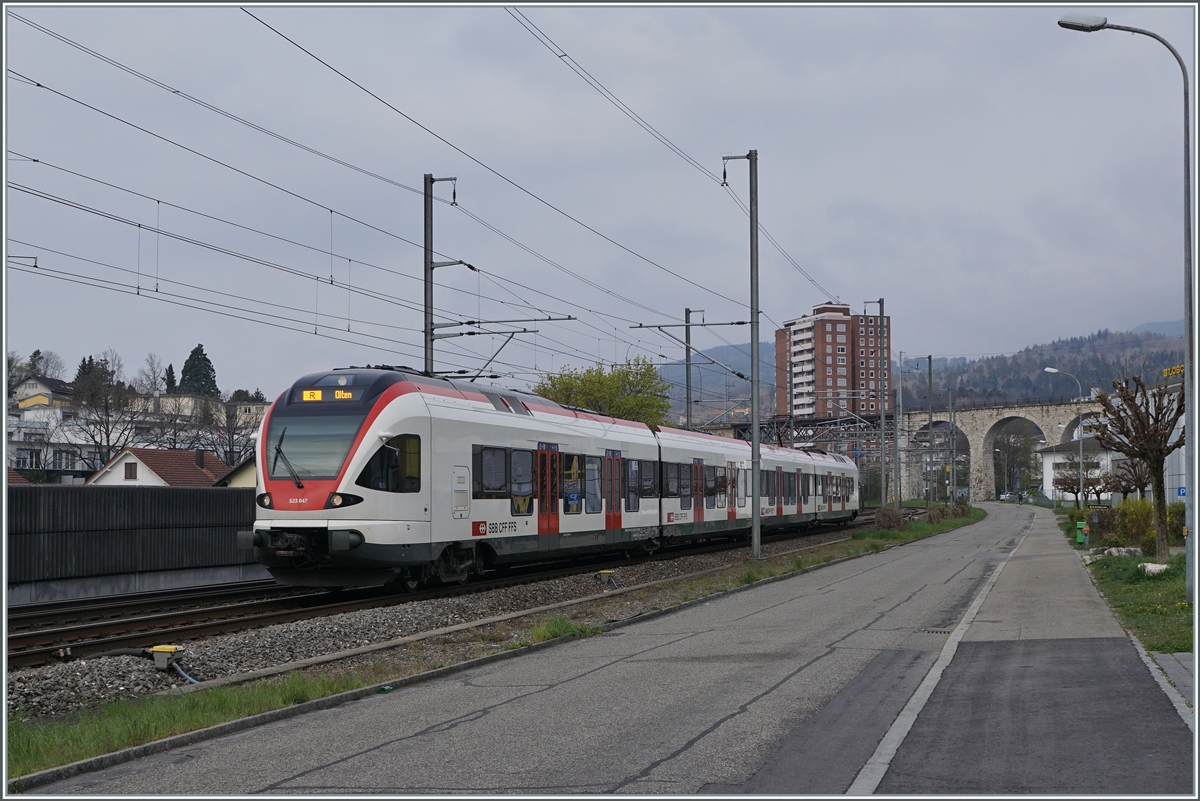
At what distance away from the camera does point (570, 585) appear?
67.1 feet

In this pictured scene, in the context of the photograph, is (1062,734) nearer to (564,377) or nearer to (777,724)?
(777,724)

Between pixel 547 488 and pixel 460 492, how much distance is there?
3.73m

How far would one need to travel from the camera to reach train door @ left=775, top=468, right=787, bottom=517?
135 ft

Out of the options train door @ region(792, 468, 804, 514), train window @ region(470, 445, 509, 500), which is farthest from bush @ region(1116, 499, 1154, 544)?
train window @ region(470, 445, 509, 500)

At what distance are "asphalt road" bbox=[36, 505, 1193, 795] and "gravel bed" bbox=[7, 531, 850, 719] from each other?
83.9 inches

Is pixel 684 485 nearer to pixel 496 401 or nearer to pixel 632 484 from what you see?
pixel 632 484

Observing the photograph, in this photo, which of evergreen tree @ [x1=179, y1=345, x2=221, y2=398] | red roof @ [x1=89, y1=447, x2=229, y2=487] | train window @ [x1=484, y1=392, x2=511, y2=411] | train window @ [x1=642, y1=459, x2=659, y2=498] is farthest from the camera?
evergreen tree @ [x1=179, y1=345, x2=221, y2=398]

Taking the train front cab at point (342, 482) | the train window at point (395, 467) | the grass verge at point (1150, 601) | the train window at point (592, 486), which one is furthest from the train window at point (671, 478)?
the train window at point (395, 467)

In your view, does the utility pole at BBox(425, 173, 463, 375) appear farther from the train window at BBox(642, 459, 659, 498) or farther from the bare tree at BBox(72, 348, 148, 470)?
the bare tree at BBox(72, 348, 148, 470)

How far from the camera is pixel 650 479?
95.5 feet

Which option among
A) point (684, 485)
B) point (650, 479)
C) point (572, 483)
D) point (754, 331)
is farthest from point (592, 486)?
point (684, 485)

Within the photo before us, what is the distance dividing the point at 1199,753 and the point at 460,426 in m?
13.9


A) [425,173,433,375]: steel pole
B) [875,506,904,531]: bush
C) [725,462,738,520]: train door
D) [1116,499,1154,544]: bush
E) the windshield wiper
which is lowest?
[875,506,904,531]: bush

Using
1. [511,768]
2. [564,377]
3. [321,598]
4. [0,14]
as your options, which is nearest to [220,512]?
[321,598]
